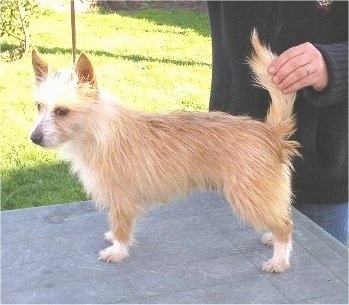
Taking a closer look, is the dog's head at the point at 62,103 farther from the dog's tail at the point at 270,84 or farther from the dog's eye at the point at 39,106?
the dog's tail at the point at 270,84

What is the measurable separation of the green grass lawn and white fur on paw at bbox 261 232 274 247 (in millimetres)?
978

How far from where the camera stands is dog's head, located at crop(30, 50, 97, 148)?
61.3 inches

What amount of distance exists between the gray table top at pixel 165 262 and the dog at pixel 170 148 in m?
0.11

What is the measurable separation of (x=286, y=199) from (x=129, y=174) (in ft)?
1.47

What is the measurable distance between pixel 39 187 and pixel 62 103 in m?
1.91

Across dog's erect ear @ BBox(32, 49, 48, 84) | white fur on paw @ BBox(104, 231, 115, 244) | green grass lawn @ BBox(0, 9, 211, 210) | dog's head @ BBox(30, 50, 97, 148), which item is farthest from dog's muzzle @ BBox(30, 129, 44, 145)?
green grass lawn @ BBox(0, 9, 211, 210)

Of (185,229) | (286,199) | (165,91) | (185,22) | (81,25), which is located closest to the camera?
(286,199)

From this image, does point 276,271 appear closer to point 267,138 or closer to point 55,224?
point 267,138

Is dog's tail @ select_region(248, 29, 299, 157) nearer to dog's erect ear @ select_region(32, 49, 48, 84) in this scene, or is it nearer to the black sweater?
the black sweater

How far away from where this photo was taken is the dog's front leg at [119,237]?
1696mm

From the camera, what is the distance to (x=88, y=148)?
1.64m

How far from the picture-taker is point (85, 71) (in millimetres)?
1554

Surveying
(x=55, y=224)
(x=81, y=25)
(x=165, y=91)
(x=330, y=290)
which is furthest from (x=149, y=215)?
(x=81, y=25)

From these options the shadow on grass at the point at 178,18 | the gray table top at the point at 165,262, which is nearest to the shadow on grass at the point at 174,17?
the shadow on grass at the point at 178,18
